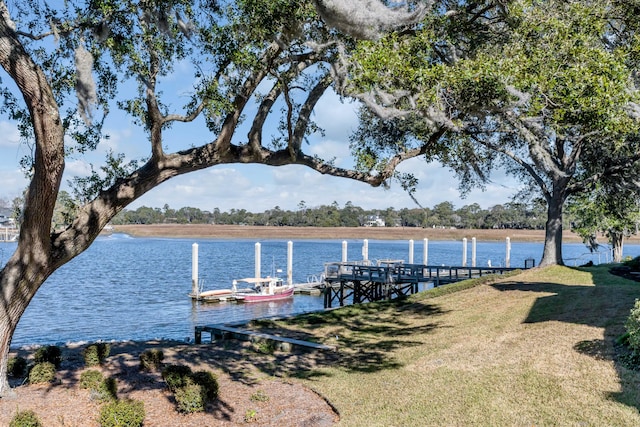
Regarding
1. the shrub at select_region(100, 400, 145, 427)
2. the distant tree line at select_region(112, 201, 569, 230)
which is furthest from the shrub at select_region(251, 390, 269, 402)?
the distant tree line at select_region(112, 201, 569, 230)

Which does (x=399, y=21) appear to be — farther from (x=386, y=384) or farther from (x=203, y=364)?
(x=203, y=364)

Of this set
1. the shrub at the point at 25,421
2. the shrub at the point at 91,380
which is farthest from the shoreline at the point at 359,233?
the shrub at the point at 25,421

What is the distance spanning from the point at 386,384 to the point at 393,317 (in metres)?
7.03

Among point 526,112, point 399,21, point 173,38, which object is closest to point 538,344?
point 526,112

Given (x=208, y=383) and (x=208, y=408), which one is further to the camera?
(x=208, y=383)

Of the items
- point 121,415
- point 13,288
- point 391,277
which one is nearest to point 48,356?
point 13,288

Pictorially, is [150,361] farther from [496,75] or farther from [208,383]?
[496,75]

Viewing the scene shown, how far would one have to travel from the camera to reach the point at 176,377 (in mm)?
7414

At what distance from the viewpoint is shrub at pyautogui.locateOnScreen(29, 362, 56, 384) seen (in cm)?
796

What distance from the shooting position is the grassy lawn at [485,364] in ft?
21.3

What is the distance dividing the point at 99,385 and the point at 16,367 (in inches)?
81.8

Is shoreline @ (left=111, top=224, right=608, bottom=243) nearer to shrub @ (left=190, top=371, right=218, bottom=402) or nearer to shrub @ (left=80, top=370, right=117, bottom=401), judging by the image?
shrub @ (left=80, top=370, right=117, bottom=401)

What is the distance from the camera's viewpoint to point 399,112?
8305 mm

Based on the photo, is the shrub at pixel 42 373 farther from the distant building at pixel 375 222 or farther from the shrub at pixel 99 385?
the distant building at pixel 375 222
